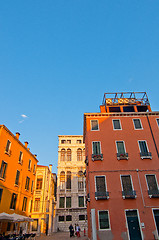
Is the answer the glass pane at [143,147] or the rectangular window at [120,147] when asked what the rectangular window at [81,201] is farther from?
the glass pane at [143,147]

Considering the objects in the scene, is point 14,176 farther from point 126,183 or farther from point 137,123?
point 137,123

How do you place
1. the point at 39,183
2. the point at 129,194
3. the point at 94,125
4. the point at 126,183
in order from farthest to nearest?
the point at 39,183, the point at 94,125, the point at 126,183, the point at 129,194

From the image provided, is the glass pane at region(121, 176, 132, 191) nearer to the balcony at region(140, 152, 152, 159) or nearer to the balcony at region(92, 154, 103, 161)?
the balcony at region(140, 152, 152, 159)

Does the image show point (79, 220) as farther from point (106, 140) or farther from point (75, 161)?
point (106, 140)

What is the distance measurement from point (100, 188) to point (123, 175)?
2923 mm

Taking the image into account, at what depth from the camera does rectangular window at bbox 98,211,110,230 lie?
16.5 meters

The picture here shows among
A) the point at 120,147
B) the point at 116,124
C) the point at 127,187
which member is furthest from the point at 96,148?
the point at 127,187

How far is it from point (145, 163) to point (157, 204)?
13.9 ft

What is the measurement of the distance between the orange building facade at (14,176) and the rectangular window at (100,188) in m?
11.1

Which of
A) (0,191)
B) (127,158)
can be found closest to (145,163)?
(127,158)

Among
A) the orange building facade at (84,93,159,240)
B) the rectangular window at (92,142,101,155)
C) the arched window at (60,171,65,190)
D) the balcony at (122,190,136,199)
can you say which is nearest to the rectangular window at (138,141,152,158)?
the orange building facade at (84,93,159,240)

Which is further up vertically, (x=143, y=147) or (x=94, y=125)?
(x=94, y=125)

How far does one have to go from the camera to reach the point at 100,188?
18328 millimetres

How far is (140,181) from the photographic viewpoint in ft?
60.5
